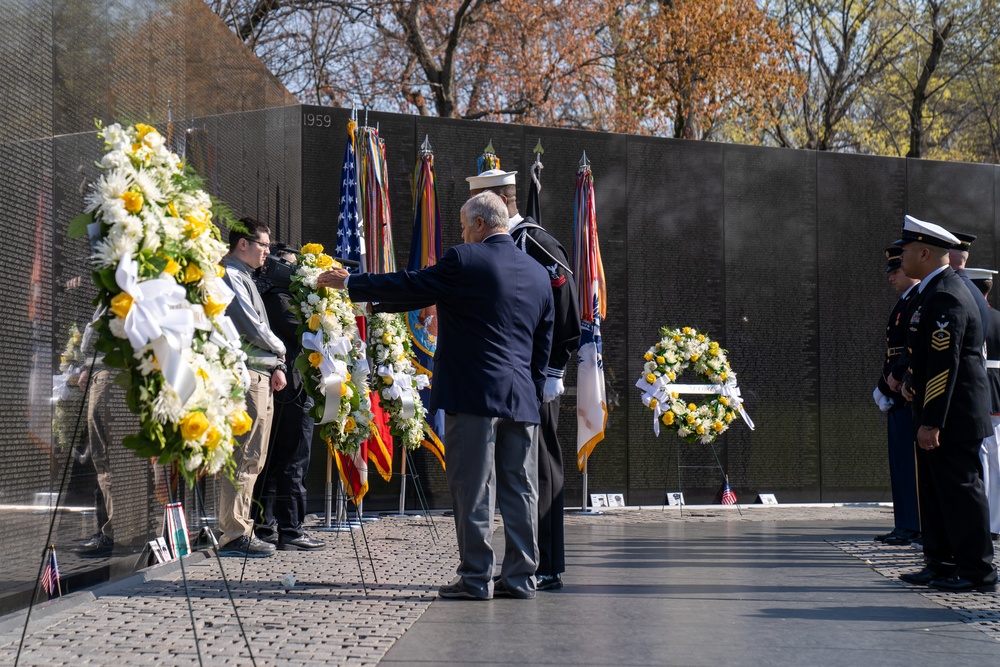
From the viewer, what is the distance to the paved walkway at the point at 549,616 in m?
3.98

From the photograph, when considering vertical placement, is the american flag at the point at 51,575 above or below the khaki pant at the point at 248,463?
below

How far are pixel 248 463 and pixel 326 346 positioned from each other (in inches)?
56.5

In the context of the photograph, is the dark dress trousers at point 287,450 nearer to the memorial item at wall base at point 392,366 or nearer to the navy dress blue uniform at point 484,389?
the memorial item at wall base at point 392,366

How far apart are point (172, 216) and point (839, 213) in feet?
31.1

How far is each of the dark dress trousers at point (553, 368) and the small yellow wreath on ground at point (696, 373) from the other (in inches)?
171

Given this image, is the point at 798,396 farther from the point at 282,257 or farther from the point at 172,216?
the point at 172,216

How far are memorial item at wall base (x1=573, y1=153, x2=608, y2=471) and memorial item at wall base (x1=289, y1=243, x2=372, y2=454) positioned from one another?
263 centimetres

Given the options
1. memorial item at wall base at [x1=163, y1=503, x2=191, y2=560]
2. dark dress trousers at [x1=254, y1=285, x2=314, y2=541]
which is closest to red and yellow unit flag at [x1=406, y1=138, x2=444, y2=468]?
dark dress trousers at [x1=254, y1=285, x2=314, y2=541]

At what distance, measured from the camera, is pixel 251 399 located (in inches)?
258

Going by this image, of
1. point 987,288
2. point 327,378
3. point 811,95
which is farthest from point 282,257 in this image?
point 811,95

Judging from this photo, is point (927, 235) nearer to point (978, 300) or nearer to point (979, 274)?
point (978, 300)

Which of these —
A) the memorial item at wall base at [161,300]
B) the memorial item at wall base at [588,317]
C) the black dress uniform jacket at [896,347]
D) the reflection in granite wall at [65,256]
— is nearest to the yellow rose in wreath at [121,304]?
the memorial item at wall base at [161,300]

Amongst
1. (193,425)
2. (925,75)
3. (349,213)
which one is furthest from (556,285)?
(925,75)

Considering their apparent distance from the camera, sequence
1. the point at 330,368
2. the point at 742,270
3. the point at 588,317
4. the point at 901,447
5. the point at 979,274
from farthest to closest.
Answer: the point at 742,270 < the point at 588,317 < the point at 979,274 < the point at 901,447 < the point at 330,368
